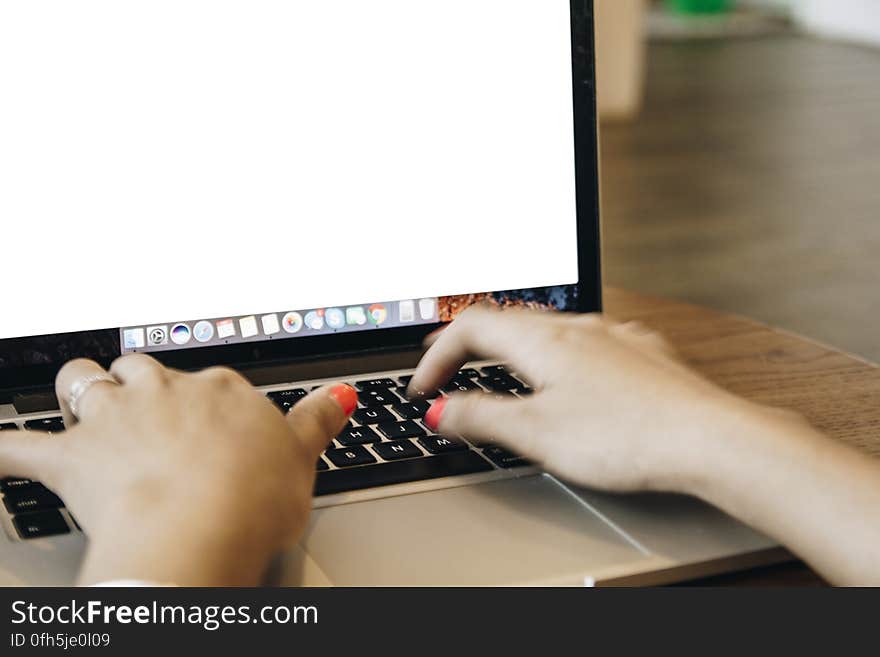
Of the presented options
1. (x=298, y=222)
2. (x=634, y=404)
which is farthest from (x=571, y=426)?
(x=298, y=222)

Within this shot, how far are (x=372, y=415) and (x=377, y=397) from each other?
0.09 feet

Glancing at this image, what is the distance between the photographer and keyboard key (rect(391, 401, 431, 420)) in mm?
671

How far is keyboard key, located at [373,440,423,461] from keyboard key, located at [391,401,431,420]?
3 centimetres

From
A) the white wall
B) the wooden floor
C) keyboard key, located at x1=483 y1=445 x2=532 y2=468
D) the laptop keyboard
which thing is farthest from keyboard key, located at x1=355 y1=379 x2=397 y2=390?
the white wall

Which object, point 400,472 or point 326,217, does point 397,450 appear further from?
point 326,217

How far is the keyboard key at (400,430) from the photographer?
0.65 m

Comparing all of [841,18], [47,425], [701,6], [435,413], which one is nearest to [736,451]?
[435,413]

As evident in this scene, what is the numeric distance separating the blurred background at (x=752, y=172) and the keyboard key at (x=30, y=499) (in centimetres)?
178

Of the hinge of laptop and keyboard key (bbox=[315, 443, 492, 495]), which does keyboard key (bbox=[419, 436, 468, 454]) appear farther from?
the hinge of laptop

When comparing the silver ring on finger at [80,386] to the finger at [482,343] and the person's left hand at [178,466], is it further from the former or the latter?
the finger at [482,343]

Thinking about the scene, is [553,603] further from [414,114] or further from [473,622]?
[414,114]

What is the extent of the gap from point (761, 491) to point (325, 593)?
22 centimetres

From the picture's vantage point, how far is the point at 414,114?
73 centimetres

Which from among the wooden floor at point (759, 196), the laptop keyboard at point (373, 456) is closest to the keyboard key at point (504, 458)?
the laptop keyboard at point (373, 456)
